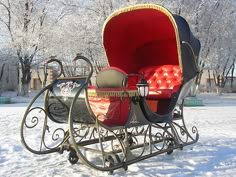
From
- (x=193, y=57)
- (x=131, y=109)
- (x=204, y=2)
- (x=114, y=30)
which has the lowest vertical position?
(x=131, y=109)

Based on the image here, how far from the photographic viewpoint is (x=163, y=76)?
6.82 meters

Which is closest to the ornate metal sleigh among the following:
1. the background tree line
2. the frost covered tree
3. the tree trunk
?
the background tree line

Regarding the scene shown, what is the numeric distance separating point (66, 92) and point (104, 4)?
17.3m

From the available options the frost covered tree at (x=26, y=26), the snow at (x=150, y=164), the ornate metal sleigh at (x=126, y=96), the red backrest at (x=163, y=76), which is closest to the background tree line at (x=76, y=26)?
the frost covered tree at (x=26, y=26)

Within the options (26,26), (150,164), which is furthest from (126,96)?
(26,26)

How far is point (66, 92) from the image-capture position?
180 inches

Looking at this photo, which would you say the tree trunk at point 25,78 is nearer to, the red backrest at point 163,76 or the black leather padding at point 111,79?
the red backrest at point 163,76

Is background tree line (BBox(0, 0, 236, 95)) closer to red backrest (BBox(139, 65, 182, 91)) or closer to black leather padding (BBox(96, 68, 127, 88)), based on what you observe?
red backrest (BBox(139, 65, 182, 91))

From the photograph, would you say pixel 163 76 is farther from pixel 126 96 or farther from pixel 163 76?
pixel 126 96

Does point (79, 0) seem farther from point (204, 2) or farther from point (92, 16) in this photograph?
point (204, 2)

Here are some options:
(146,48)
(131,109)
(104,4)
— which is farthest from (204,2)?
(131,109)

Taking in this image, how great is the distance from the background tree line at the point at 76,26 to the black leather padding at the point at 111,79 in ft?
48.4

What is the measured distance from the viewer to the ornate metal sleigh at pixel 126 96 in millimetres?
4520

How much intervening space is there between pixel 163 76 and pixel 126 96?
2.43 meters
